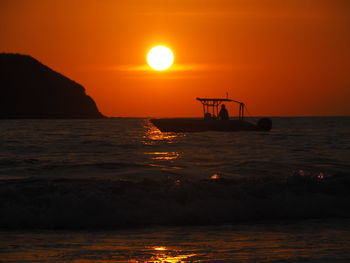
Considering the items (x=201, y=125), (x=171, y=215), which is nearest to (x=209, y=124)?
(x=201, y=125)

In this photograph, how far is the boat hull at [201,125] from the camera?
5169 centimetres

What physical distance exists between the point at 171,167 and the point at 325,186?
299 inches

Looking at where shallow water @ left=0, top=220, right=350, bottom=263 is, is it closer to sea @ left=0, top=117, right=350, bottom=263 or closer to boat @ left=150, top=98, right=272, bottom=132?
sea @ left=0, top=117, right=350, bottom=263

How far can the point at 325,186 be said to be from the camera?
15.3 meters

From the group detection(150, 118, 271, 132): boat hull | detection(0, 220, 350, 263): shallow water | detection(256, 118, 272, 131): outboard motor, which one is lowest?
detection(0, 220, 350, 263): shallow water

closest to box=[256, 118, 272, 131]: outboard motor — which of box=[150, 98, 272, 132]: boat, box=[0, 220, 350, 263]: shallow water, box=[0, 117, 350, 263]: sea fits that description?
box=[150, 98, 272, 132]: boat

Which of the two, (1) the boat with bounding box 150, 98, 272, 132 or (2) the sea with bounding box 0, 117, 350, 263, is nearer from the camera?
(2) the sea with bounding box 0, 117, 350, 263

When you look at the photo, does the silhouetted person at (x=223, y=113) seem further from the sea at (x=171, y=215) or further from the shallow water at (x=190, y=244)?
the shallow water at (x=190, y=244)

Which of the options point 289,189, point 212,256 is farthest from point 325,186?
point 212,256

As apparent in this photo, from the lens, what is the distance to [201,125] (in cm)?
5247

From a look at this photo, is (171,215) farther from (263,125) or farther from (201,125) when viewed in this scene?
(263,125)

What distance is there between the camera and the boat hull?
51.7 metres

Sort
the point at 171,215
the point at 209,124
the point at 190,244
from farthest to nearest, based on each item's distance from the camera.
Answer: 1. the point at 209,124
2. the point at 171,215
3. the point at 190,244

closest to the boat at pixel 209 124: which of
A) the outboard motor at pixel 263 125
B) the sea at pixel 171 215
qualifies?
the outboard motor at pixel 263 125
